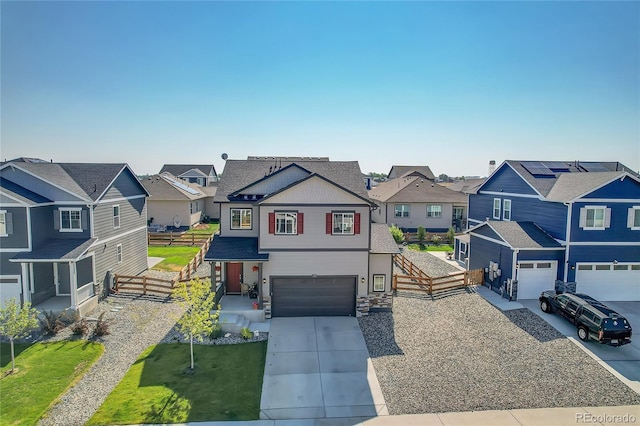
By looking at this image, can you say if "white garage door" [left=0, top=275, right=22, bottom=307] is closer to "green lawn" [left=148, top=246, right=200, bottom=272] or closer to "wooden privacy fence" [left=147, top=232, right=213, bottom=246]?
"green lawn" [left=148, top=246, right=200, bottom=272]

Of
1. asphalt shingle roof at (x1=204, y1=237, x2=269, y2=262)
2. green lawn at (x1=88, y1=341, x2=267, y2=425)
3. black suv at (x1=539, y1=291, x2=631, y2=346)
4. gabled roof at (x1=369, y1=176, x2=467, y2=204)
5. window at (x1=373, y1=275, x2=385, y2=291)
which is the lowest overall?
green lawn at (x1=88, y1=341, x2=267, y2=425)

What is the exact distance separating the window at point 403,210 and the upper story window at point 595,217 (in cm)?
1962

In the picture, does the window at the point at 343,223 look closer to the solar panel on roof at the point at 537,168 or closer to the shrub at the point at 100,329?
the shrub at the point at 100,329

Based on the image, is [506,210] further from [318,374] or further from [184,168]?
[184,168]

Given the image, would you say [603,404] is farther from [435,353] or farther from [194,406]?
[194,406]

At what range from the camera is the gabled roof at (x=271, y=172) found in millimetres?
20547

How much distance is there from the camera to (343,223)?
1823 centimetres

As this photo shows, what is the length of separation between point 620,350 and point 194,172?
5969 cm

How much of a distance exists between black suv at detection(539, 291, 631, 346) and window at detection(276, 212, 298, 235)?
12.9 m

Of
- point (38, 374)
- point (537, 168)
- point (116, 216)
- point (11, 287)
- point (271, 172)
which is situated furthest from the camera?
point (537, 168)

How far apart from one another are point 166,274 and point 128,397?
14.1 m

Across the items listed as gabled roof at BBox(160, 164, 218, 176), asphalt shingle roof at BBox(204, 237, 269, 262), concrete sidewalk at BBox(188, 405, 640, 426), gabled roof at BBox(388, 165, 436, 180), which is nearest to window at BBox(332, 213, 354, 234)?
asphalt shingle roof at BBox(204, 237, 269, 262)

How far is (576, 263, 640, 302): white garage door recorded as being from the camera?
20.4 metres

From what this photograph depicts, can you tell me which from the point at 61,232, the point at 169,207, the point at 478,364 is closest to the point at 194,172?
the point at 169,207
